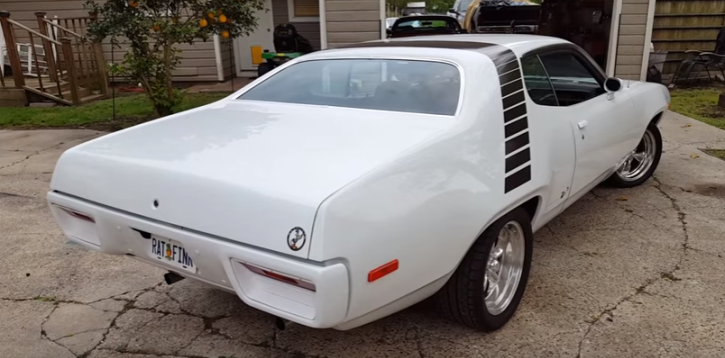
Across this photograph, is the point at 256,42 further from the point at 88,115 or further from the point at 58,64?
the point at 88,115

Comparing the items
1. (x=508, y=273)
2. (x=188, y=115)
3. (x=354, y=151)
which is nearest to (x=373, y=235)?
(x=354, y=151)

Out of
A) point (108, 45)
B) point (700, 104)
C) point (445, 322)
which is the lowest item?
point (445, 322)

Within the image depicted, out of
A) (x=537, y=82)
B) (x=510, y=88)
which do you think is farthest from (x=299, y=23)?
(x=510, y=88)

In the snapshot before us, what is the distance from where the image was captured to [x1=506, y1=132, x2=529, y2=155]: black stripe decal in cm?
277

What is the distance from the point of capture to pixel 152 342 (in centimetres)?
283

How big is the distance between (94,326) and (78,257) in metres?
1.01

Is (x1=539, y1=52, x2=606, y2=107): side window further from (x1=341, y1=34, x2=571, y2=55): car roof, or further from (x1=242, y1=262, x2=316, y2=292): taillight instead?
(x1=242, y1=262, x2=316, y2=292): taillight

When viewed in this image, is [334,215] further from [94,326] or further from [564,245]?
[564,245]

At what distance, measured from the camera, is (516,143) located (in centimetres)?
284

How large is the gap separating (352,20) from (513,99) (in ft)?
22.5

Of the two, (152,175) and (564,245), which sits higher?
(152,175)

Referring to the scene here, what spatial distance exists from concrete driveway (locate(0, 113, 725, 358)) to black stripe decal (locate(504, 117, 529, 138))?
97 cm

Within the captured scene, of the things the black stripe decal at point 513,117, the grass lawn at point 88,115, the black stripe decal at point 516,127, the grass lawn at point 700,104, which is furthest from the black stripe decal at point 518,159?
the grass lawn at point 88,115

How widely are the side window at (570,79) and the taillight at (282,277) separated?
2.20 meters
